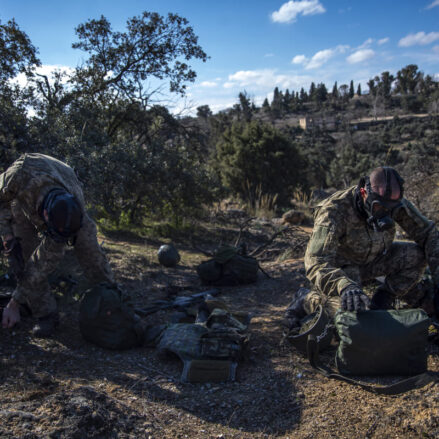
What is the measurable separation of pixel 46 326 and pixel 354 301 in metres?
2.26

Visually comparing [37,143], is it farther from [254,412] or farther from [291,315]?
[254,412]

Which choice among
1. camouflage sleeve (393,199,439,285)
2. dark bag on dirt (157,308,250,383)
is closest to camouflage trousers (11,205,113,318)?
dark bag on dirt (157,308,250,383)

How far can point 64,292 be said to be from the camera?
3820 millimetres

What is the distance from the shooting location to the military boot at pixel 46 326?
2.91 m

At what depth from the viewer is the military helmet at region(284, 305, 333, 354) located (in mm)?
2540

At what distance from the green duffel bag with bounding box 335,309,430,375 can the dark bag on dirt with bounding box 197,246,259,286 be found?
2.61m

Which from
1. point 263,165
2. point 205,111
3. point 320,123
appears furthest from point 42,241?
point 320,123

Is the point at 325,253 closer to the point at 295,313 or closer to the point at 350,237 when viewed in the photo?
the point at 350,237

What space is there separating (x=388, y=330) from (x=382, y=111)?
43.1 m

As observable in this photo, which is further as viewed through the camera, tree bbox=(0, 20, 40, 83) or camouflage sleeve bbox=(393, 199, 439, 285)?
tree bbox=(0, 20, 40, 83)

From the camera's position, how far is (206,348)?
8.59 ft

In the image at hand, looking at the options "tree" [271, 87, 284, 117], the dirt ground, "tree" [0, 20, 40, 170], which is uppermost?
"tree" [271, 87, 284, 117]

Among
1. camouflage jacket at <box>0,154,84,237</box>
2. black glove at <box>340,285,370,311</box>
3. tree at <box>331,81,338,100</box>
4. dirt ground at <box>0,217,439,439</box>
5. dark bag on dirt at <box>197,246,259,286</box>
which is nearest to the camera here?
dirt ground at <box>0,217,439,439</box>

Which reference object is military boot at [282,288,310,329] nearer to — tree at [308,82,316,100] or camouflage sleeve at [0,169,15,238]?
camouflage sleeve at [0,169,15,238]
